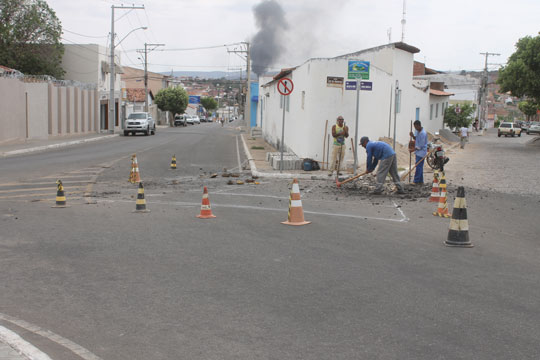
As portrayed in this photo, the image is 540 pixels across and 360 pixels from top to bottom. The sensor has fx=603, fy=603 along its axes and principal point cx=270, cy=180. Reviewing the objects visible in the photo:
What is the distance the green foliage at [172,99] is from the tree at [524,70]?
187ft

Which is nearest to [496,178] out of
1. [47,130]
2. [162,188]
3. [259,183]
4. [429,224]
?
[259,183]

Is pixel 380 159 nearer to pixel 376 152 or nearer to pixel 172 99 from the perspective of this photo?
pixel 376 152

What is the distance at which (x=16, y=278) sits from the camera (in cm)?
654

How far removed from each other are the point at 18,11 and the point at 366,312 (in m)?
52.0

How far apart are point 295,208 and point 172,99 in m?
80.4

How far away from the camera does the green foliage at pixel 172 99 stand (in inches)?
3482

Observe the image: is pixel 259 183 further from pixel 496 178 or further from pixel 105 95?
pixel 105 95

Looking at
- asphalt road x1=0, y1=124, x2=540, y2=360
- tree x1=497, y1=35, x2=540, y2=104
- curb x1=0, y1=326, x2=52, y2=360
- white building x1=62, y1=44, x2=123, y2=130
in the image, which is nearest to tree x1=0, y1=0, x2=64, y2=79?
white building x1=62, y1=44, x2=123, y2=130

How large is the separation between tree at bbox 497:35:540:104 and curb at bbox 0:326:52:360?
37.7 m

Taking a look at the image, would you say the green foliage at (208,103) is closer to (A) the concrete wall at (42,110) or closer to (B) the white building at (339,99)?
(A) the concrete wall at (42,110)

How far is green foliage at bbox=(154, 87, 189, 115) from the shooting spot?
88.4m

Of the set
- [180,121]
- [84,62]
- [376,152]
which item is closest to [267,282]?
[376,152]

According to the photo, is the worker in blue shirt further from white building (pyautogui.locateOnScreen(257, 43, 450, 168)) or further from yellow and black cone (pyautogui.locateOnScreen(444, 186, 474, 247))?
yellow and black cone (pyautogui.locateOnScreen(444, 186, 474, 247))

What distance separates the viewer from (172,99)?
88312 millimetres
